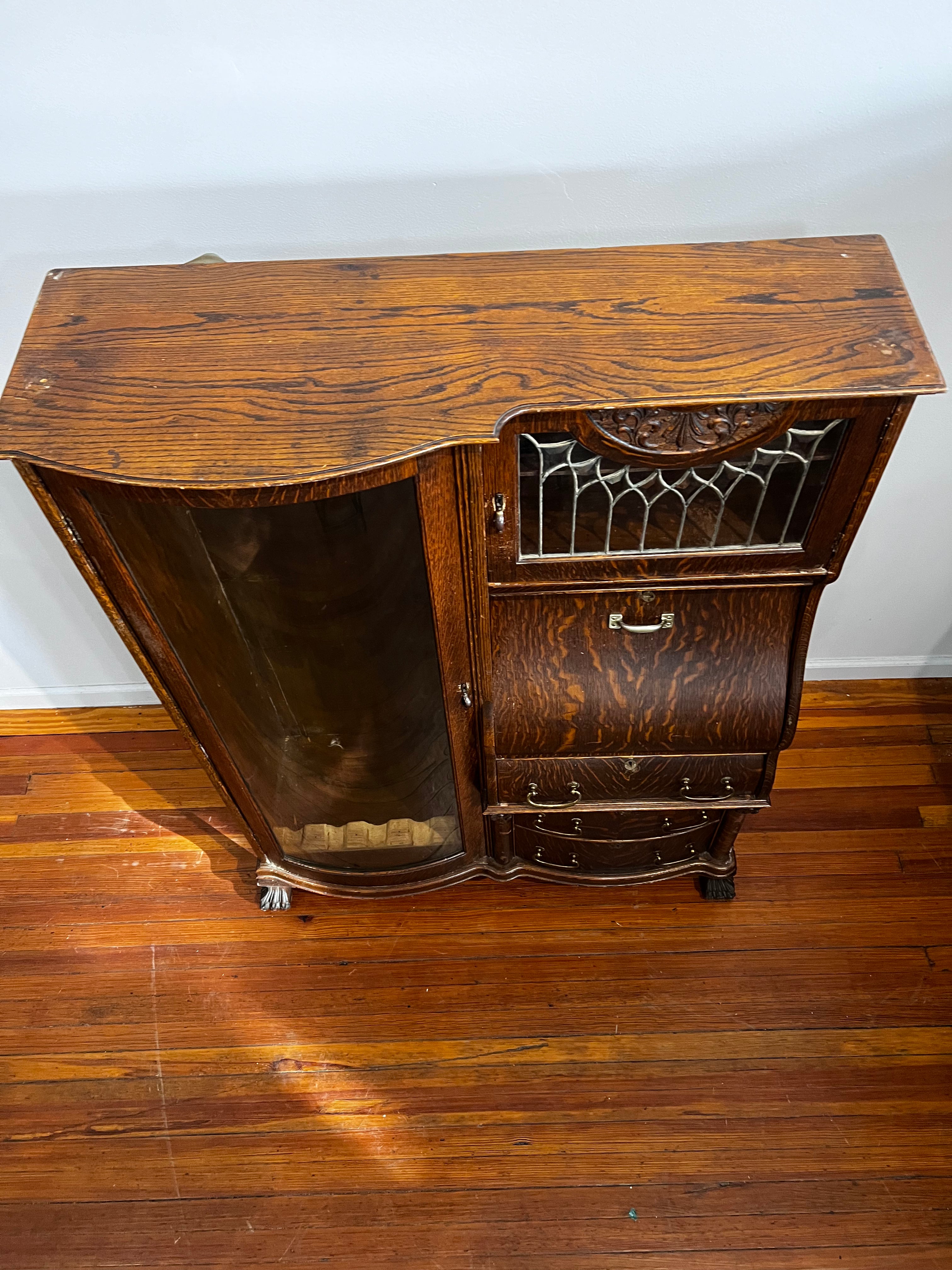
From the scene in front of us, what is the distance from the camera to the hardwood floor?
1155 mm

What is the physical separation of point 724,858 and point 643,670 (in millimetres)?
448

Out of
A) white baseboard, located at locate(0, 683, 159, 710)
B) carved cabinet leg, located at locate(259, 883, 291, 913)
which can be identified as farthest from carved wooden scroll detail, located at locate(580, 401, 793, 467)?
white baseboard, located at locate(0, 683, 159, 710)

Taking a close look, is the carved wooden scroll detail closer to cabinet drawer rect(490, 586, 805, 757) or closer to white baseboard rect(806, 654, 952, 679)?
cabinet drawer rect(490, 586, 805, 757)

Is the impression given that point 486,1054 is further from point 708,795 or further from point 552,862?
point 708,795

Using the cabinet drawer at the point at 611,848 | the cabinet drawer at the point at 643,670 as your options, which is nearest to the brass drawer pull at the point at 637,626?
the cabinet drawer at the point at 643,670

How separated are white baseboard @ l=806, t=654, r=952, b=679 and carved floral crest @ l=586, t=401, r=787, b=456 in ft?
2.94

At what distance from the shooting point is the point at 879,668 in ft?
5.27

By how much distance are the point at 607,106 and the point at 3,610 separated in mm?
1143

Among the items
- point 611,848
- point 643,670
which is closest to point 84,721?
point 611,848

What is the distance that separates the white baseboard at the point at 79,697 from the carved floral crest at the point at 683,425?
3.65 ft

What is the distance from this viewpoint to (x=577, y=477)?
2.75 ft

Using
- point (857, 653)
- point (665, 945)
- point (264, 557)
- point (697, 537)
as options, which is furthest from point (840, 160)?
point (665, 945)

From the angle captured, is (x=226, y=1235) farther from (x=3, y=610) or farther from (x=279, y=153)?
(x=279, y=153)

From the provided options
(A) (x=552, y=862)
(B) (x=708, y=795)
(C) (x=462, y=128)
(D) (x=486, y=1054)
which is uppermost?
(C) (x=462, y=128)
